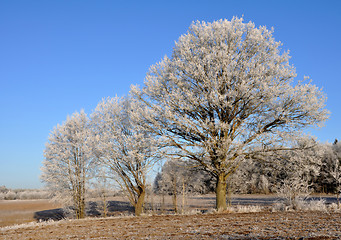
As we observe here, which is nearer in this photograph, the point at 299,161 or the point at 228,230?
the point at 228,230

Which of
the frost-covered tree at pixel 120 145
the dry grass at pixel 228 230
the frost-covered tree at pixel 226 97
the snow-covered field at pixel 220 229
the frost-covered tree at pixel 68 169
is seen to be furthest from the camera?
the frost-covered tree at pixel 68 169

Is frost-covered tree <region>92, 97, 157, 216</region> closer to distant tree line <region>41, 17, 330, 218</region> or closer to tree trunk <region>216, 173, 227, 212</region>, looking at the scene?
distant tree line <region>41, 17, 330, 218</region>

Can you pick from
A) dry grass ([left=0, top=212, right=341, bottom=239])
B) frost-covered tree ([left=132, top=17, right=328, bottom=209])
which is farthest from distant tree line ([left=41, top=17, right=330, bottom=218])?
dry grass ([left=0, top=212, right=341, bottom=239])

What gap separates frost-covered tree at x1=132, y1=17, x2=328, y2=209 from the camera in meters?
13.3

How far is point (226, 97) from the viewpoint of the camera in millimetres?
13867

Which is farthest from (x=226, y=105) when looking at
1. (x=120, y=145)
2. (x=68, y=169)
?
(x=68, y=169)

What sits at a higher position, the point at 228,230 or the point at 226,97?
the point at 226,97

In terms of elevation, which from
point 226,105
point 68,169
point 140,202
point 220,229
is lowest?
point 140,202

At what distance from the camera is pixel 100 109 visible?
65.1 feet

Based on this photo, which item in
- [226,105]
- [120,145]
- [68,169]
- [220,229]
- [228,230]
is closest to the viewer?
[228,230]

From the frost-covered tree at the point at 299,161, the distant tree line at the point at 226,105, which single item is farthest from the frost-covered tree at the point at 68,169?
the frost-covered tree at the point at 299,161

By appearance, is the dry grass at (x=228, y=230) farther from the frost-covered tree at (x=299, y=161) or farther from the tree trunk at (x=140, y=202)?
the tree trunk at (x=140, y=202)

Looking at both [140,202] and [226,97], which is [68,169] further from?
[226,97]

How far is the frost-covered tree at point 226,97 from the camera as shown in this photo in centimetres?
1329
